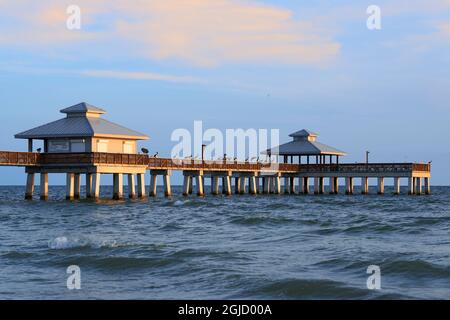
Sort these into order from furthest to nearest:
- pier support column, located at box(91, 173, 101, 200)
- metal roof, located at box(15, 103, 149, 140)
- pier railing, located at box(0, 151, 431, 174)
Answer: metal roof, located at box(15, 103, 149, 140)
pier support column, located at box(91, 173, 101, 200)
pier railing, located at box(0, 151, 431, 174)

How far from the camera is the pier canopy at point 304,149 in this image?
77.1 meters

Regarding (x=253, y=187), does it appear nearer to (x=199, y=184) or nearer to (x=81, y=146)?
(x=199, y=184)

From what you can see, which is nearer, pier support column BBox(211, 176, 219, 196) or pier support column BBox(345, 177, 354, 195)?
pier support column BBox(211, 176, 219, 196)

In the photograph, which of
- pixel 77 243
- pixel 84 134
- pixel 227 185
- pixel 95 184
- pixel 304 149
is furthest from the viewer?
pixel 304 149

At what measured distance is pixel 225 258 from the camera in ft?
68.8

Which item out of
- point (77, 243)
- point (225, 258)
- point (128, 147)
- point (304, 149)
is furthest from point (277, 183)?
point (225, 258)

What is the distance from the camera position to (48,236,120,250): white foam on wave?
23984 mm

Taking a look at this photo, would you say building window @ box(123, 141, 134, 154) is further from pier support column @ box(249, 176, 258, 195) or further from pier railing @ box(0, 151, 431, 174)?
pier support column @ box(249, 176, 258, 195)

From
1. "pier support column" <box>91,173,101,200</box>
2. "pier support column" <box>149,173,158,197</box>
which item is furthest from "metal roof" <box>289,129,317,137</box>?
"pier support column" <box>91,173,101,200</box>

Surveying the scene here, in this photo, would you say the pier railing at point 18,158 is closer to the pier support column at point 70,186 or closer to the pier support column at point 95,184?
the pier support column at point 70,186

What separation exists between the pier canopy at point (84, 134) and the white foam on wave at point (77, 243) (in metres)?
26.4

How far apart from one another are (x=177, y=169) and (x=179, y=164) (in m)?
0.42

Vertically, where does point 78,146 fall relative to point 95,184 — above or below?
above

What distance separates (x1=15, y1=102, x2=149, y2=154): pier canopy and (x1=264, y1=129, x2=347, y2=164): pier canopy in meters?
24.3
